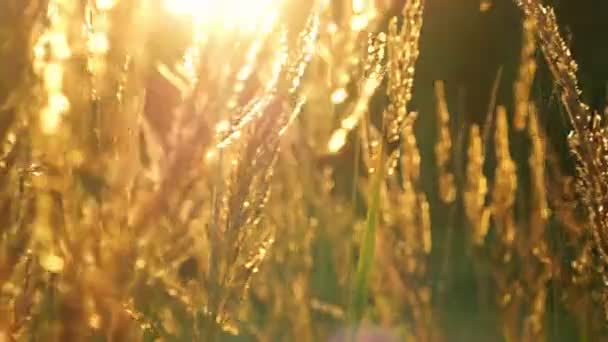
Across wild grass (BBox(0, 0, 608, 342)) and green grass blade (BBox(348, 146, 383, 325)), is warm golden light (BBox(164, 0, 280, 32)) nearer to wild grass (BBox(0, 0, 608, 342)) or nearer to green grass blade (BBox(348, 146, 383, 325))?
wild grass (BBox(0, 0, 608, 342))

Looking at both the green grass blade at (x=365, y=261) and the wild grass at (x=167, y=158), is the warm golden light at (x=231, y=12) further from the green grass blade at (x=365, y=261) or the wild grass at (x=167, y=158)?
the green grass blade at (x=365, y=261)

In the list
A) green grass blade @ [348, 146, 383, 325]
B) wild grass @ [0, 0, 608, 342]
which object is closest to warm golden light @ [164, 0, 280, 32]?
wild grass @ [0, 0, 608, 342]

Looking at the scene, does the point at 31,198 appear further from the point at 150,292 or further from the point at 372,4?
the point at 372,4

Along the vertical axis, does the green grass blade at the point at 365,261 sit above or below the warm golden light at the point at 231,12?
below

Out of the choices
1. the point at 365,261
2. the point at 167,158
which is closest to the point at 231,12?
the point at 167,158

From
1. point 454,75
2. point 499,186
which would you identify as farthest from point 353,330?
point 454,75

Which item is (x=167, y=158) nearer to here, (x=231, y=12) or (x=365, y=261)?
(x=231, y=12)

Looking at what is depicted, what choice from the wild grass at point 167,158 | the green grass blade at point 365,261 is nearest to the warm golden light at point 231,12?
the wild grass at point 167,158

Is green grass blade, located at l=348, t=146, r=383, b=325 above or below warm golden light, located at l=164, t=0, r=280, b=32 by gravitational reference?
below
